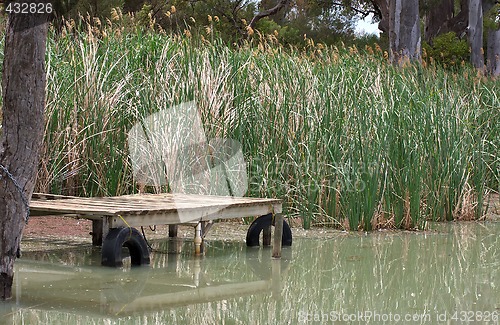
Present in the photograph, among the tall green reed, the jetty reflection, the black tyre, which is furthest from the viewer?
the tall green reed

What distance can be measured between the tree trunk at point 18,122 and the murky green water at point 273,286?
1.45 feet

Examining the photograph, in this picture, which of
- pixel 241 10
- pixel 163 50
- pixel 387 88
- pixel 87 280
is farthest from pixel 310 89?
pixel 241 10

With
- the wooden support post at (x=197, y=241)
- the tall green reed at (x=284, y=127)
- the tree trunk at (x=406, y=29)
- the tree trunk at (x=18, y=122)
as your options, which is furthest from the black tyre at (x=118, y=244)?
the tree trunk at (x=406, y=29)

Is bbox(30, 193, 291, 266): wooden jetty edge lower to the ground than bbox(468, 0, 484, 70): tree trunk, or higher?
lower

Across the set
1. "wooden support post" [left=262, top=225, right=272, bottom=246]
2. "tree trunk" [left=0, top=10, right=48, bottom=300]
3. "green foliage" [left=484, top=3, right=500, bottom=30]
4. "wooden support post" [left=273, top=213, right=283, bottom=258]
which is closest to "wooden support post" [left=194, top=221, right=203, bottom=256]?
"wooden support post" [left=273, top=213, right=283, bottom=258]

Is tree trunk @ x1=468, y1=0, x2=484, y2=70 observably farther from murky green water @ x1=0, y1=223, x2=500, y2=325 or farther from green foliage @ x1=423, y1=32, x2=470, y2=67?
murky green water @ x1=0, y1=223, x2=500, y2=325

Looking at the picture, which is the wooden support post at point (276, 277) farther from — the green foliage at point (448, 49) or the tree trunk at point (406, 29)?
the green foliage at point (448, 49)

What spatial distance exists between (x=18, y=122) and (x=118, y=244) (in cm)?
150

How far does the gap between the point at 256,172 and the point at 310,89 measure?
1.12m

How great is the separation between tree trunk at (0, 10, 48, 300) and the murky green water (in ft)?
1.45

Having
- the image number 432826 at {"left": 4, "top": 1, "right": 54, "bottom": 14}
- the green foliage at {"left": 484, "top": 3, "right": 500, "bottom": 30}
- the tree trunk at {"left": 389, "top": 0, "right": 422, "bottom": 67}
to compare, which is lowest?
the image number 432826 at {"left": 4, "top": 1, "right": 54, "bottom": 14}

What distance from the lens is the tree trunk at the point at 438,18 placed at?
80.5ft

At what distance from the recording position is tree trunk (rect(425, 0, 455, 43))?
24.5 meters

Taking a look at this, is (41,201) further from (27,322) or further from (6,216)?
(27,322)
